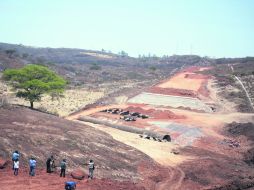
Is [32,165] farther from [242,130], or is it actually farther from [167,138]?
[242,130]

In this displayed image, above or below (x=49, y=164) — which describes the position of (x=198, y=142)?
below

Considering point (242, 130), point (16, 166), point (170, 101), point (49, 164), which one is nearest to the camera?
point (16, 166)

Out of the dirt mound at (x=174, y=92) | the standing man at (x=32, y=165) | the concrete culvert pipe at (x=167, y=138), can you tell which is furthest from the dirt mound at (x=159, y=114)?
the standing man at (x=32, y=165)

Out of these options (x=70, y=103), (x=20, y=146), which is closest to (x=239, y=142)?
(x=20, y=146)

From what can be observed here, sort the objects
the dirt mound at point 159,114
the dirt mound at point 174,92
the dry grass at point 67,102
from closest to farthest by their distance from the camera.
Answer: the dirt mound at point 159,114
the dry grass at point 67,102
the dirt mound at point 174,92

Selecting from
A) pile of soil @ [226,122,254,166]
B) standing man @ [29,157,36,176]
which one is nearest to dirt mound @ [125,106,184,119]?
pile of soil @ [226,122,254,166]

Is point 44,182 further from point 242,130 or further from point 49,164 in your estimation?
point 242,130

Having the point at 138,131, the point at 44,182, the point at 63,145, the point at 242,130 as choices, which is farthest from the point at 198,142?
the point at 44,182

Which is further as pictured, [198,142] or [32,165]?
Result: [198,142]

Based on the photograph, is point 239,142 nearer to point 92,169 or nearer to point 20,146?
point 92,169

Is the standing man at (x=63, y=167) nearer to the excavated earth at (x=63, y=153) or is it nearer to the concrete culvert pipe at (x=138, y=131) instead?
the excavated earth at (x=63, y=153)

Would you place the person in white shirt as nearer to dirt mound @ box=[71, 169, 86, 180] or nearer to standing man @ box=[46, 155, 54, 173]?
standing man @ box=[46, 155, 54, 173]

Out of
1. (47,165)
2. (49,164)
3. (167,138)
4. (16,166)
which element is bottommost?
(167,138)

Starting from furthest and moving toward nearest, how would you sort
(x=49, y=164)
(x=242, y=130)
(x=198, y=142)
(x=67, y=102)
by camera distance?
(x=67, y=102) → (x=242, y=130) → (x=198, y=142) → (x=49, y=164)
